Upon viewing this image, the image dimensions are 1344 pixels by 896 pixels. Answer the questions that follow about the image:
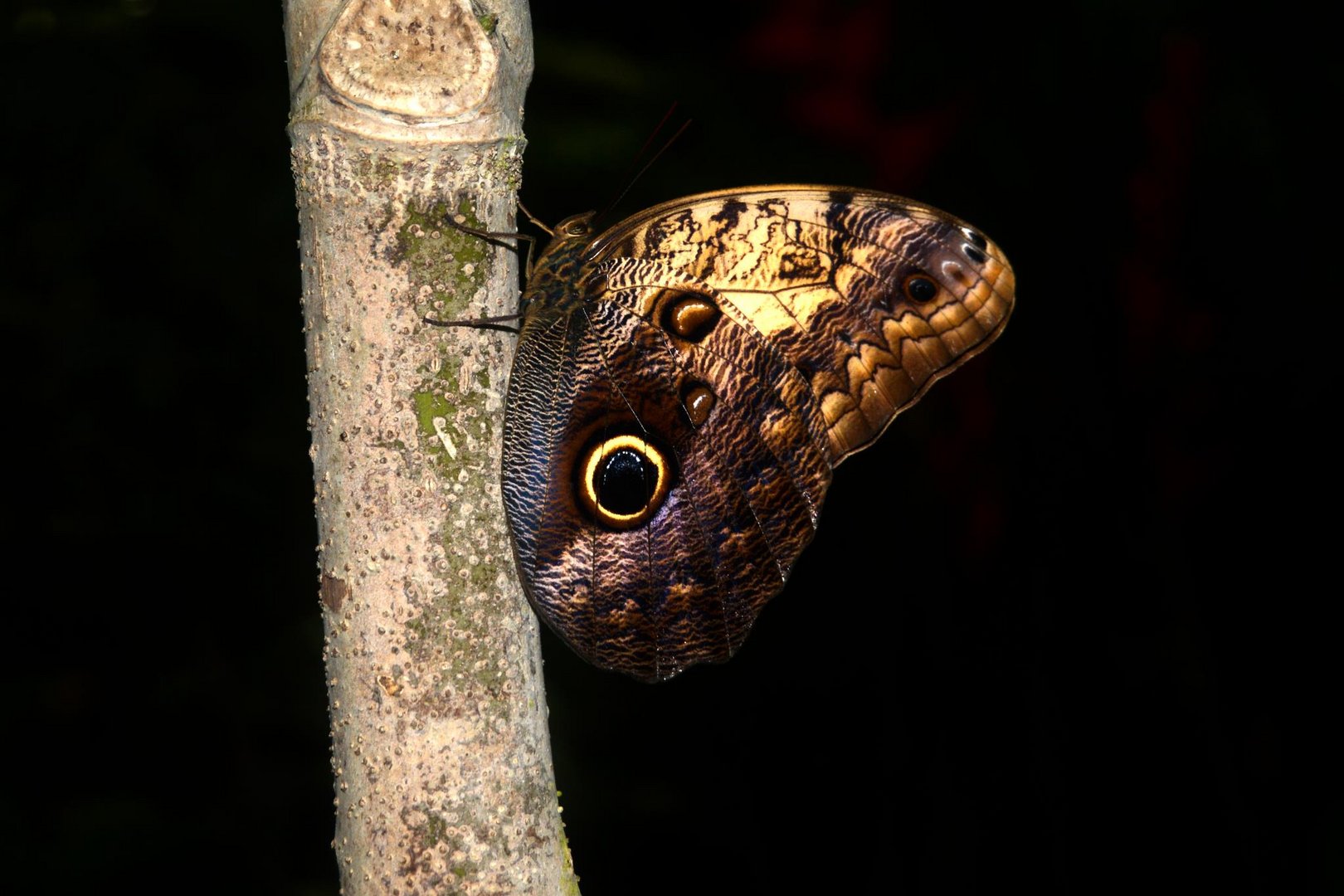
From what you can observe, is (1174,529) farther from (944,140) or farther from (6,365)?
(6,365)

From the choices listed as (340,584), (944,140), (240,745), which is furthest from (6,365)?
(944,140)

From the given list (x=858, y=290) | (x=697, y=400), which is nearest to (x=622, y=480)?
(x=697, y=400)

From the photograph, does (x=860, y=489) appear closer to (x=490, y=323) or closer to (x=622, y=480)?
(x=622, y=480)

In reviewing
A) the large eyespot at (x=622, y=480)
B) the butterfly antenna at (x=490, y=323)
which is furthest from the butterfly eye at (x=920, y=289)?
the butterfly antenna at (x=490, y=323)

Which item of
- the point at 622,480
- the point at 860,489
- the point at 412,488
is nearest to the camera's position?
the point at 412,488

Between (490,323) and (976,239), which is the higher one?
(976,239)

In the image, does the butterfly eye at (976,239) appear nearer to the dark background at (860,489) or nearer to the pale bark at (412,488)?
the pale bark at (412,488)

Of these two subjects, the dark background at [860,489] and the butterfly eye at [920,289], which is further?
the dark background at [860,489]

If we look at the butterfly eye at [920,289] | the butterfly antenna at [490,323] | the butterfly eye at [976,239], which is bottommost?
the butterfly antenna at [490,323]
